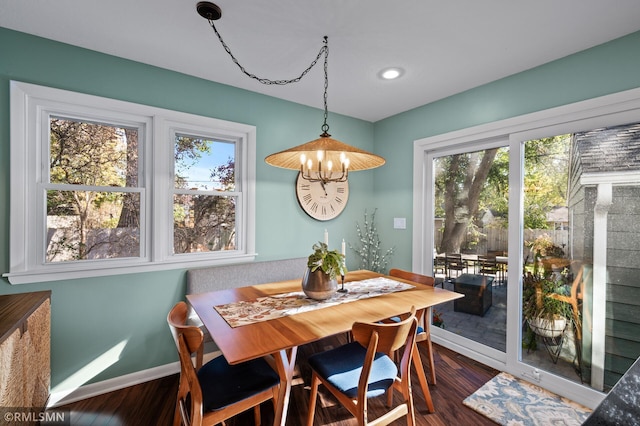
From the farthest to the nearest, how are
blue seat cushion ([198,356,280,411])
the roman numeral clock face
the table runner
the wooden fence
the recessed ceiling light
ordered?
the roman numeral clock face < the recessed ceiling light < the wooden fence < the table runner < blue seat cushion ([198,356,280,411])

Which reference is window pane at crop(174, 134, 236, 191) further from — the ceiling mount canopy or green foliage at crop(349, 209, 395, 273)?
green foliage at crop(349, 209, 395, 273)

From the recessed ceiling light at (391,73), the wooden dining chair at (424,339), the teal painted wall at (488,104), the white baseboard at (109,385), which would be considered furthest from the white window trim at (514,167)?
the white baseboard at (109,385)

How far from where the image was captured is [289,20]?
1.67m

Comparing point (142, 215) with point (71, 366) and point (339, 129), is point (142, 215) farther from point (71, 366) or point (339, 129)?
point (339, 129)

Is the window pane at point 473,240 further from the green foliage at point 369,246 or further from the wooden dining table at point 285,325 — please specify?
the wooden dining table at point 285,325

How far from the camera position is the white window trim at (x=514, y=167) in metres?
1.83

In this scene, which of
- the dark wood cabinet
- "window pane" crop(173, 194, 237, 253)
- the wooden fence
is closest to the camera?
the dark wood cabinet

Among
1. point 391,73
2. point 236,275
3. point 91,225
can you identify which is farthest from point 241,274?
point 391,73

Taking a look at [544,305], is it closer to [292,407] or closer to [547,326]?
[547,326]

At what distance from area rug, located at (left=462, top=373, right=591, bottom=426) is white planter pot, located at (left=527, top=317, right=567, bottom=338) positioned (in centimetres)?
41

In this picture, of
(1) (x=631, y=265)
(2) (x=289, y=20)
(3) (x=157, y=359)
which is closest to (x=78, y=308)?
(3) (x=157, y=359)

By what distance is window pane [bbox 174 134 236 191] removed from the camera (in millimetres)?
2387

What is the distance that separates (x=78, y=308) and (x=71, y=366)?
1.29 feet

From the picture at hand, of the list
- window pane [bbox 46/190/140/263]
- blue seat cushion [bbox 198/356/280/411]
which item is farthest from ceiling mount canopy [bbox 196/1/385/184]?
window pane [bbox 46/190/140/263]
